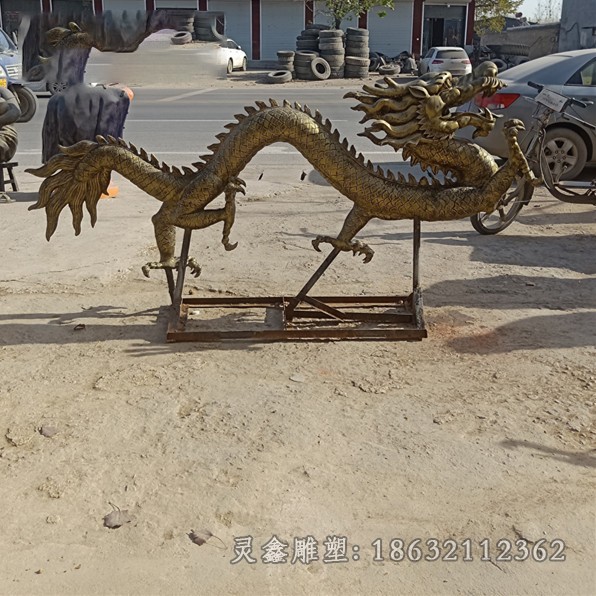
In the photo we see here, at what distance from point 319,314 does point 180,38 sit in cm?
326

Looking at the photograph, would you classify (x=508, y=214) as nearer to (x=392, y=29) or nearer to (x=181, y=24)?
(x=181, y=24)

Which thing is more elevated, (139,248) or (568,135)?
(568,135)

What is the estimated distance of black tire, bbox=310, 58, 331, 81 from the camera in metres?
26.5

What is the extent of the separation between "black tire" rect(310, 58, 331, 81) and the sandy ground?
70.3ft

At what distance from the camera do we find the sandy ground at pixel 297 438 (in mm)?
2916

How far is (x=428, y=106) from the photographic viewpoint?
15.1ft

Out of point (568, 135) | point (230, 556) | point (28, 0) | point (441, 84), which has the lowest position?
point (230, 556)

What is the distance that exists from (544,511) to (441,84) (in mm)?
2691

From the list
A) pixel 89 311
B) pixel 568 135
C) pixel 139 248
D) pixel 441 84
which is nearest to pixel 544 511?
pixel 441 84

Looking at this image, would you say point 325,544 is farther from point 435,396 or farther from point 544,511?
point 435,396

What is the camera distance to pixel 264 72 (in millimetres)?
28781

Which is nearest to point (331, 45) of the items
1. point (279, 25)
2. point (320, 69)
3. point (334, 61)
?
point (334, 61)

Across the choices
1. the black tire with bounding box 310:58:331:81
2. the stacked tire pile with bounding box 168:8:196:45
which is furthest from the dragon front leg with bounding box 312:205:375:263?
the black tire with bounding box 310:58:331:81

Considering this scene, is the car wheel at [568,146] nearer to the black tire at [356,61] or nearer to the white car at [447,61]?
the white car at [447,61]
